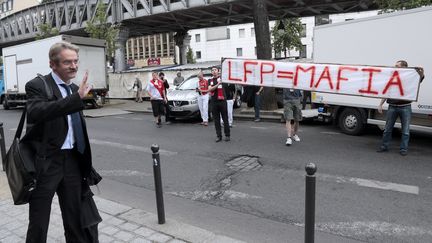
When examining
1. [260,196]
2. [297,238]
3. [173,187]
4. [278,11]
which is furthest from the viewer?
[278,11]

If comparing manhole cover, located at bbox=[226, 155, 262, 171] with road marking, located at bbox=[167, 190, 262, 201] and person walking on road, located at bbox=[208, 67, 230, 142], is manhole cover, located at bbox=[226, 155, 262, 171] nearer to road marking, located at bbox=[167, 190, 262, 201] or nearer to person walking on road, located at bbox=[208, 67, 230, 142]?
road marking, located at bbox=[167, 190, 262, 201]

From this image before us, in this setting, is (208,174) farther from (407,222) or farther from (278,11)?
(278,11)

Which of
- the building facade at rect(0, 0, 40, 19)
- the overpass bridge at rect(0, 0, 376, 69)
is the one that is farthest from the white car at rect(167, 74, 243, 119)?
the building facade at rect(0, 0, 40, 19)

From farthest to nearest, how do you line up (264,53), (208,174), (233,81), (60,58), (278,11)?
(278,11) < (264,53) < (233,81) < (208,174) < (60,58)

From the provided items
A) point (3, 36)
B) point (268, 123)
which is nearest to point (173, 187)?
point (268, 123)

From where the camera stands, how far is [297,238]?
14.2 ft

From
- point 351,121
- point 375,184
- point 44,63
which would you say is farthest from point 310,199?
point 44,63

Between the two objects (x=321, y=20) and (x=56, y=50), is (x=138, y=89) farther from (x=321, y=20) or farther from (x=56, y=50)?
(x=321, y=20)

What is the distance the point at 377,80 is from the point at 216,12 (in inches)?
962

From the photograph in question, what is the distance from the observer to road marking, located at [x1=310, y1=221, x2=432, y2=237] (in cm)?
436

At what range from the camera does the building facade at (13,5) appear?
98.3 m

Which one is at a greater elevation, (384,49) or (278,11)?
(278,11)

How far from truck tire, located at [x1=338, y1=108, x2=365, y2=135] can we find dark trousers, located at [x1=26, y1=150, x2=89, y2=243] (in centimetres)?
831

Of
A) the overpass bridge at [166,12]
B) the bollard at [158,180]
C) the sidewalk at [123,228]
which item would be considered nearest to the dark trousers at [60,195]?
the sidewalk at [123,228]
